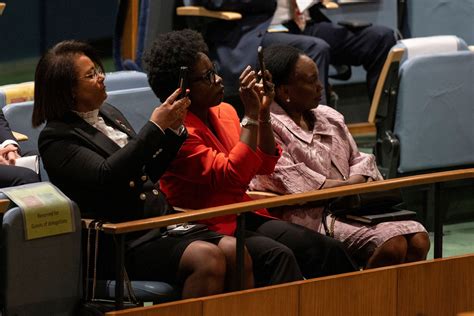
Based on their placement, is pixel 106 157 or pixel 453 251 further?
pixel 453 251

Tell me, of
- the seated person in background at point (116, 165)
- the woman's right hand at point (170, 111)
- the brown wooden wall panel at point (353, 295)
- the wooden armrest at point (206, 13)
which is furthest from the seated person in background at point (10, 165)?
the wooden armrest at point (206, 13)

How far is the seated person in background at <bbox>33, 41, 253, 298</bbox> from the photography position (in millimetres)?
3398

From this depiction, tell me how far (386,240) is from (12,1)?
412 cm

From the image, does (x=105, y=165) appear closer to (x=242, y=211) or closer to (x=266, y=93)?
(x=242, y=211)

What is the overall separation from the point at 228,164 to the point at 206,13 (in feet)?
6.78

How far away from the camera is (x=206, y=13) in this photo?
5574mm

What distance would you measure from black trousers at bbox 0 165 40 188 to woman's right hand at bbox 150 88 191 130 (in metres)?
0.60

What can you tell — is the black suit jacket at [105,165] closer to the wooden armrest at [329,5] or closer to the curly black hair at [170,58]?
the curly black hair at [170,58]

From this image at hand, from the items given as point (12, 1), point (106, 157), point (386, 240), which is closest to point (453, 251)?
point (386, 240)

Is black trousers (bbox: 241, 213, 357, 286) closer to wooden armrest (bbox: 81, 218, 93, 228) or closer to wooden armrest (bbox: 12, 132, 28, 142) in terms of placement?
wooden armrest (bbox: 81, 218, 93, 228)

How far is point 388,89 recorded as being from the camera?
527 cm

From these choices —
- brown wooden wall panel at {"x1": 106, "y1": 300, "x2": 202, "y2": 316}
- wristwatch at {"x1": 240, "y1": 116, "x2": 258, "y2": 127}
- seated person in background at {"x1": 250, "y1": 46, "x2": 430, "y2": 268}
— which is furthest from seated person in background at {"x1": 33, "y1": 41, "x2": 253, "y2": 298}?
seated person in background at {"x1": 250, "y1": 46, "x2": 430, "y2": 268}

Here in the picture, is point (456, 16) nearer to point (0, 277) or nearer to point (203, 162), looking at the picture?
point (203, 162)

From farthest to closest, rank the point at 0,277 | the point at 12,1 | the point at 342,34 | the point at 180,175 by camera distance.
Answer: the point at 12,1, the point at 342,34, the point at 180,175, the point at 0,277
